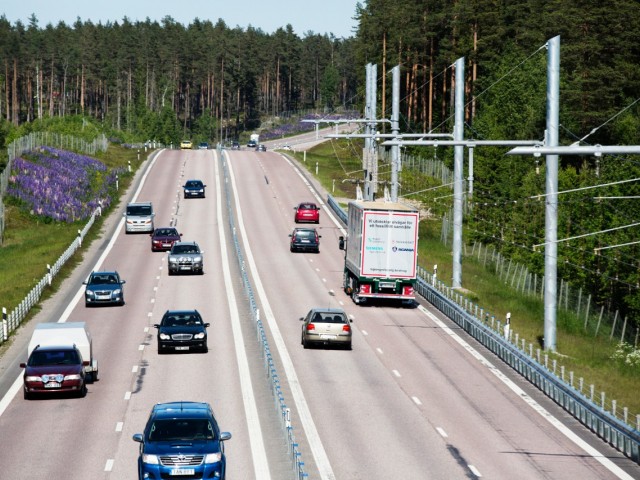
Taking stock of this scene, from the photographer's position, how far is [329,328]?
141 ft

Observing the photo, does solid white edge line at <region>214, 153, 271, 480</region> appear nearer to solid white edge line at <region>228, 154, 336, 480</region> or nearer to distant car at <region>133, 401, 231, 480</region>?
solid white edge line at <region>228, 154, 336, 480</region>

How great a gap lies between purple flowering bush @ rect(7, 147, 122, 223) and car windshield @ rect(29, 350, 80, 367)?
2147 inches

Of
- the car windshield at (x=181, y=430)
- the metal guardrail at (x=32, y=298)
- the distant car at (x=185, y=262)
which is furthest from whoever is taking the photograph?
the distant car at (x=185, y=262)

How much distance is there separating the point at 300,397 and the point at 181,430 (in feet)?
36.2

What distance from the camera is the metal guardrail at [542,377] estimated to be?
2933 cm

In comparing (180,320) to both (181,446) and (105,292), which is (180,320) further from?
(181,446)

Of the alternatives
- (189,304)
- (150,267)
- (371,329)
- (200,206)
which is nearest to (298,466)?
(371,329)

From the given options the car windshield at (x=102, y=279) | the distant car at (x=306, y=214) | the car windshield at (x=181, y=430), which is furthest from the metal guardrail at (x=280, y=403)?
the distant car at (x=306, y=214)

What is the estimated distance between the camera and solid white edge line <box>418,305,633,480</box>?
27595mm

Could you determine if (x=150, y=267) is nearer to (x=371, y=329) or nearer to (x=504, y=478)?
(x=371, y=329)

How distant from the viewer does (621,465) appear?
2775cm

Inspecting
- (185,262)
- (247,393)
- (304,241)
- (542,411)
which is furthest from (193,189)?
(542,411)

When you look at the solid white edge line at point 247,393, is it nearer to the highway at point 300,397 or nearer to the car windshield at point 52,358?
the highway at point 300,397

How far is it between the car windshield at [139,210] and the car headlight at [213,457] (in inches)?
2299
